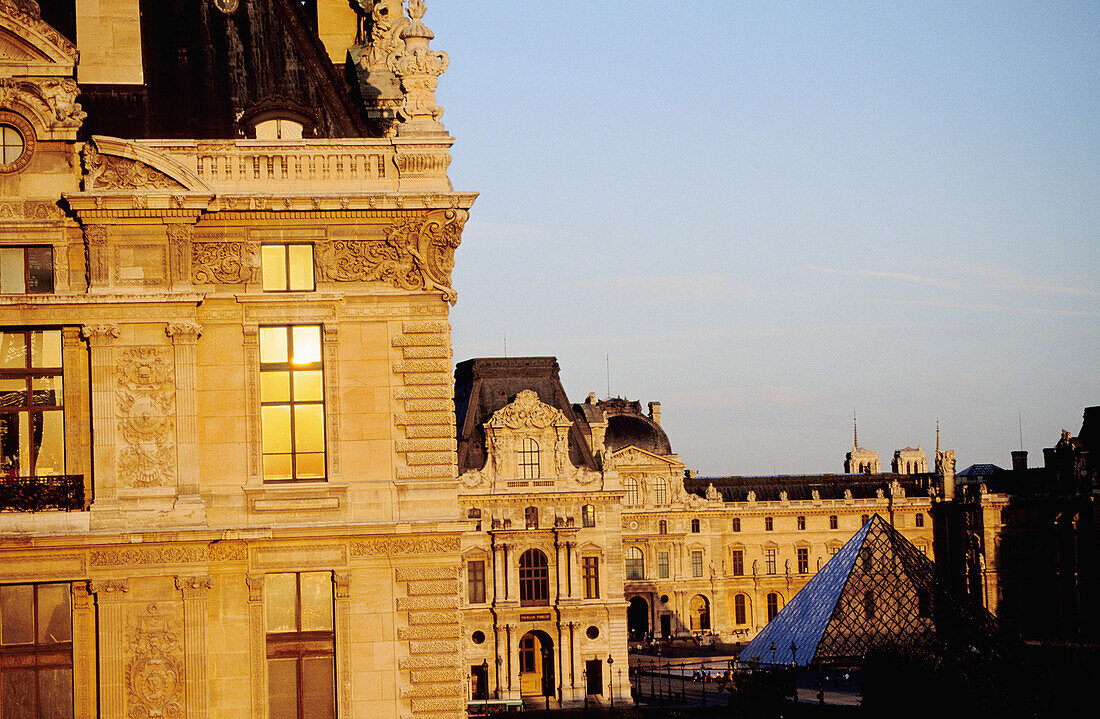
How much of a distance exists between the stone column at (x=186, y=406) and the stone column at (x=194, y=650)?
136 cm

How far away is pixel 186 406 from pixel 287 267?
2501mm

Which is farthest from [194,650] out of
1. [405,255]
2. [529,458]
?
[529,458]

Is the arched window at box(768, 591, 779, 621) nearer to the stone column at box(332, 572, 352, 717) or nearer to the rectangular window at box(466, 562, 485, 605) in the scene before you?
the rectangular window at box(466, 562, 485, 605)

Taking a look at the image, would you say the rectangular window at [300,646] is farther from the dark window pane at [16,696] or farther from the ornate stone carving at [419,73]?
the ornate stone carving at [419,73]

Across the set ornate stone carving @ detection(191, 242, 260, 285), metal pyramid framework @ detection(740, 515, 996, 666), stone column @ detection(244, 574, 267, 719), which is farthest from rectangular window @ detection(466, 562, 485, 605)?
ornate stone carving @ detection(191, 242, 260, 285)

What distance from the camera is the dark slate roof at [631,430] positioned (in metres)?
103

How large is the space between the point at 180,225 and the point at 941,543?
101 m

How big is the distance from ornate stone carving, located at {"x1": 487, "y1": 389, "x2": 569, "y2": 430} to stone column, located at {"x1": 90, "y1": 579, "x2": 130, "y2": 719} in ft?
165

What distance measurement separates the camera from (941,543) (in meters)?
117

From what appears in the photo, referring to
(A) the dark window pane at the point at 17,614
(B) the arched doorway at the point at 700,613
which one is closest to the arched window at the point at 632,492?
(B) the arched doorway at the point at 700,613

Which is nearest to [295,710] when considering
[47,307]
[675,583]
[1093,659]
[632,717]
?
[47,307]

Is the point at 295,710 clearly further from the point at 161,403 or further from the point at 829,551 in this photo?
the point at 829,551

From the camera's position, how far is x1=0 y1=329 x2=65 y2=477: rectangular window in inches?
894

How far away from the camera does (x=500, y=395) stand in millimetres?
74688
